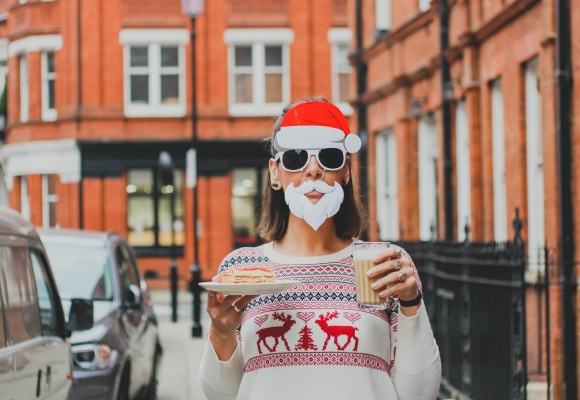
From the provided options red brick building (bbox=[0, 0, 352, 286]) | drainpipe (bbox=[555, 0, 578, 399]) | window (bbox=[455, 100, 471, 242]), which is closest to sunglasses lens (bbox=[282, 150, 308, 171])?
drainpipe (bbox=[555, 0, 578, 399])

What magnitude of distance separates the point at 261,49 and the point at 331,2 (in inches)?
113

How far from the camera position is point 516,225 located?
25.5 feet

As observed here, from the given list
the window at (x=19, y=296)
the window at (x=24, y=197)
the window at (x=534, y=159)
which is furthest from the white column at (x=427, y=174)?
the window at (x=24, y=197)

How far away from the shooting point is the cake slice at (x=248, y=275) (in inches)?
131

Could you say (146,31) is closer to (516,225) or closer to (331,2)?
(331,2)

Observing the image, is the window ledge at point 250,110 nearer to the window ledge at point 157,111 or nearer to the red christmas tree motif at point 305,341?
the window ledge at point 157,111

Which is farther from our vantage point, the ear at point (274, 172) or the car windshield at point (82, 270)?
the car windshield at point (82, 270)

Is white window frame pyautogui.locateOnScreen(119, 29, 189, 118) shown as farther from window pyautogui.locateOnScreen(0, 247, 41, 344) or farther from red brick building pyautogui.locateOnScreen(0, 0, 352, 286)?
window pyautogui.locateOnScreen(0, 247, 41, 344)

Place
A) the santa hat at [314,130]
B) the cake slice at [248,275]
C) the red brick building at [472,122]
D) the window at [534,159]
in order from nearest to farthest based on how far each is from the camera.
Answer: the cake slice at [248,275] → the santa hat at [314,130] → the red brick building at [472,122] → the window at [534,159]

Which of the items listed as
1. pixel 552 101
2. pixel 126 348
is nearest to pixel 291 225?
pixel 126 348

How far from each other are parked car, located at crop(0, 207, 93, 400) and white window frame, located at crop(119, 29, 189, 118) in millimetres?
29055

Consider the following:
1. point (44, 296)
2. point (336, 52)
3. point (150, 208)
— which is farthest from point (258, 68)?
point (44, 296)

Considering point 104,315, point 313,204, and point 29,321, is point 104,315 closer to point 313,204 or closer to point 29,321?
point 29,321

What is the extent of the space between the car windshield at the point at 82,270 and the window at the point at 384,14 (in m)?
12.1
